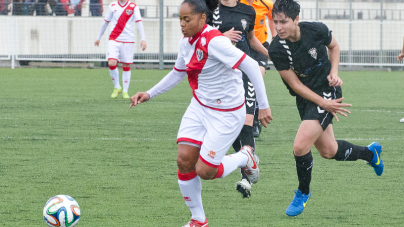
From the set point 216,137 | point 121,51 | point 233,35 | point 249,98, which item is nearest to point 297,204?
point 216,137

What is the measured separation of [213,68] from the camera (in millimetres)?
4270

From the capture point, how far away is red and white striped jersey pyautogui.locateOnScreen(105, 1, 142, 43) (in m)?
12.8

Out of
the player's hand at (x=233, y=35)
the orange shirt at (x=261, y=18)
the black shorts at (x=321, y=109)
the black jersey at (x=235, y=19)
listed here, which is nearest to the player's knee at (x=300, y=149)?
the black shorts at (x=321, y=109)

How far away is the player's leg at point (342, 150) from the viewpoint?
502 centimetres

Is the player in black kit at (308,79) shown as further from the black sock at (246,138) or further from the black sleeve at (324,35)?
the black sock at (246,138)

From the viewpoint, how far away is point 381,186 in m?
5.37

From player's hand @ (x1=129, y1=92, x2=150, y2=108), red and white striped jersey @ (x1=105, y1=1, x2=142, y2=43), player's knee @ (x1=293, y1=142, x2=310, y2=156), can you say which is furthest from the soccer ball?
red and white striped jersey @ (x1=105, y1=1, x2=142, y2=43)

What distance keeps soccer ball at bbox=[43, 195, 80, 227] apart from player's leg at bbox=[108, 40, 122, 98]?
27.7ft

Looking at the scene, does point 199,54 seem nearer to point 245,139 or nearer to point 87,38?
point 245,139

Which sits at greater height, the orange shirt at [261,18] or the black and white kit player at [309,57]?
the orange shirt at [261,18]

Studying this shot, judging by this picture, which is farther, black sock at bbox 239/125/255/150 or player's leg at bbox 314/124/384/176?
black sock at bbox 239/125/255/150

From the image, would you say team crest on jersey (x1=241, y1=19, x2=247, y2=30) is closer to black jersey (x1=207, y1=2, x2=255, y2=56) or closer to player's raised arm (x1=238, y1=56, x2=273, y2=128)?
black jersey (x1=207, y1=2, x2=255, y2=56)

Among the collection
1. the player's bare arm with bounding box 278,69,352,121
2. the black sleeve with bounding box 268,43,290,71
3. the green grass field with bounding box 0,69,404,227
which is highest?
the black sleeve with bounding box 268,43,290,71

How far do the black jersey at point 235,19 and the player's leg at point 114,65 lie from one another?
6.86m
